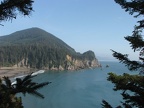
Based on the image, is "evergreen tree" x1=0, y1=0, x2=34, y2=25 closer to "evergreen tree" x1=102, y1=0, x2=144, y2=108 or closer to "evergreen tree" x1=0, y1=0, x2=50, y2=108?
"evergreen tree" x1=0, y1=0, x2=50, y2=108

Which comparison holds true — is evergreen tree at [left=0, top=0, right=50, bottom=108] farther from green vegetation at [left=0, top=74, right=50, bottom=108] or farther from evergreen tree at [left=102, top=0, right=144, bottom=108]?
evergreen tree at [left=102, top=0, right=144, bottom=108]

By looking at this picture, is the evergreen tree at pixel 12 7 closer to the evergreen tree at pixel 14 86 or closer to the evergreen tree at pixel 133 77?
the evergreen tree at pixel 14 86

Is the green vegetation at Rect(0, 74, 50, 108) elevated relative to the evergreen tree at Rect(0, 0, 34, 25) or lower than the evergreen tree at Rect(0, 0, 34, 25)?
lower

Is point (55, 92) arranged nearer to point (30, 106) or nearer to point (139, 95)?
point (30, 106)

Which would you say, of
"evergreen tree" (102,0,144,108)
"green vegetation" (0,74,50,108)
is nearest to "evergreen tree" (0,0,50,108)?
"green vegetation" (0,74,50,108)

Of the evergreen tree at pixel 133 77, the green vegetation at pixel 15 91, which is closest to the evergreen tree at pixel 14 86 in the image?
the green vegetation at pixel 15 91

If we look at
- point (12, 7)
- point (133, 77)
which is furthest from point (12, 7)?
point (133, 77)

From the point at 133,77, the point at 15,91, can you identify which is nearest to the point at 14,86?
the point at 15,91

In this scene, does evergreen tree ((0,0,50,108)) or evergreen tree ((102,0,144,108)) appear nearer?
evergreen tree ((0,0,50,108))

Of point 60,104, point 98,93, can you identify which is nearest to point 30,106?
point 60,104

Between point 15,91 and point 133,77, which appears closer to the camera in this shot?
point 15,91

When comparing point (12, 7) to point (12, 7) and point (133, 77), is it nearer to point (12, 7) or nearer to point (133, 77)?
point (12, 7)
